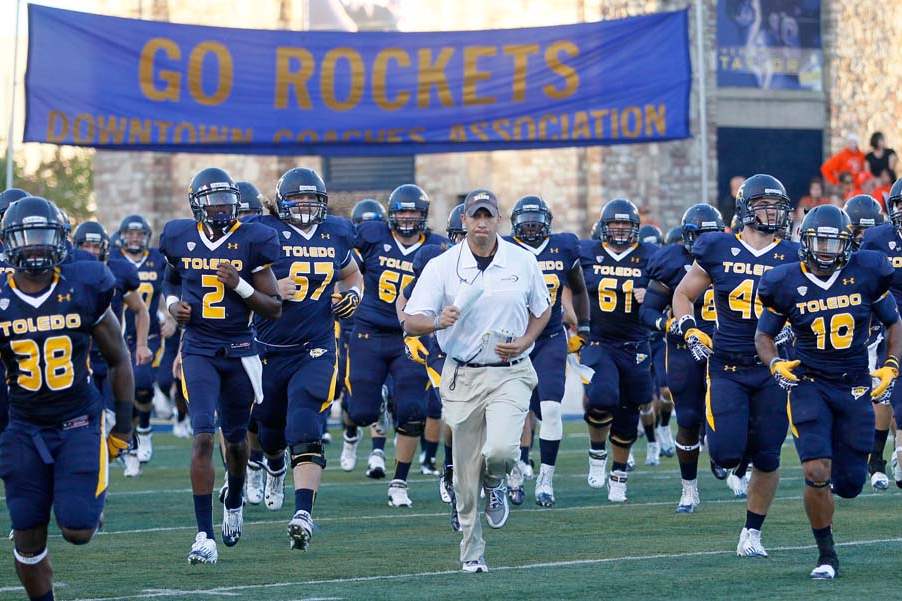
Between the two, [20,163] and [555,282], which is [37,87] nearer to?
[555,282]

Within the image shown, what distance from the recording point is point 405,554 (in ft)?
31.1

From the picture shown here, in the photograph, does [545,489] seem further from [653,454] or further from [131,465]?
[131,465]

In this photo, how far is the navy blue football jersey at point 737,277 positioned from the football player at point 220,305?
2.38 m

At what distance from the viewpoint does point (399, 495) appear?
1193 cm

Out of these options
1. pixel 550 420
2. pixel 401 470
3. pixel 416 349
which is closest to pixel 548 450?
pixel 550 420

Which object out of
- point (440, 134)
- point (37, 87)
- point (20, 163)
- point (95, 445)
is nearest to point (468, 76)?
point (440, 134)

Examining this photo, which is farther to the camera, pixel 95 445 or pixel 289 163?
pixel 289 163

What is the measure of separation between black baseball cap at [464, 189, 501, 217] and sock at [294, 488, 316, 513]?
1745 mm

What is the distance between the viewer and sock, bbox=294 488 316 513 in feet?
30.8

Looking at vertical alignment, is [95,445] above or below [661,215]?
below

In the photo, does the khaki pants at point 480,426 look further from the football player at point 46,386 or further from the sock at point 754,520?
the football player at point 46,386

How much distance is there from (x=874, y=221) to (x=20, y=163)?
37.9 metres

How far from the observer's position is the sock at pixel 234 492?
9586mm

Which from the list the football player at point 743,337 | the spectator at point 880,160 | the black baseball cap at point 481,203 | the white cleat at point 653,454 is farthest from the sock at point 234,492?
the spectator at point 880,160
